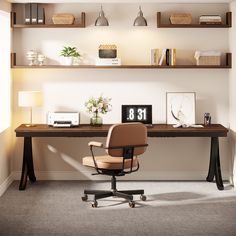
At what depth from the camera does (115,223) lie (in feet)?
15.9

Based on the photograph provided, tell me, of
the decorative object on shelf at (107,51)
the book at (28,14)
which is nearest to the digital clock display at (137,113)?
the decorative object on shelf at (107,51)

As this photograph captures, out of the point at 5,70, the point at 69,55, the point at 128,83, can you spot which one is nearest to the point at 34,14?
the point at 69,55

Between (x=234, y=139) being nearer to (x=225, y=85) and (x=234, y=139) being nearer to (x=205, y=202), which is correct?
(x=225, y=85)

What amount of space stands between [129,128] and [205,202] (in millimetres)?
1133

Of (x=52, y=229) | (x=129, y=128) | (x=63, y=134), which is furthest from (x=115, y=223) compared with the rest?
(x=63, y=134)

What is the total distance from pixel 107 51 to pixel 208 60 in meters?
1.20

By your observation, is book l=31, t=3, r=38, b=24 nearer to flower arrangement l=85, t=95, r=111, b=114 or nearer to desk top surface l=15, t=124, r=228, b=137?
flower arrangement l=85, t=95, r=111, b=114

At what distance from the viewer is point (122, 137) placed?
5289 millimetres

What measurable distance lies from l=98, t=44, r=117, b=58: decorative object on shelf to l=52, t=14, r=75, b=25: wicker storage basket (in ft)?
1.52

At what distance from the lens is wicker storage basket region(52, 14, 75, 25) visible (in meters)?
6.30

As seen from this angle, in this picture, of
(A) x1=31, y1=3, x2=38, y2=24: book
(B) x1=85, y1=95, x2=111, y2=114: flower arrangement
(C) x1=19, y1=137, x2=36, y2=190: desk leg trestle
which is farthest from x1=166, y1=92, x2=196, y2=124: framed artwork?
(A) x1=31, y1=3, x2=38, y2=24: book

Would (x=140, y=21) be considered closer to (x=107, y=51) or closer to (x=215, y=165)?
(x=107, y=51)

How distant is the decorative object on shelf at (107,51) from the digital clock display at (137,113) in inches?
24.6

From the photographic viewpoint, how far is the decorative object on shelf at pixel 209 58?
20.9 ft
